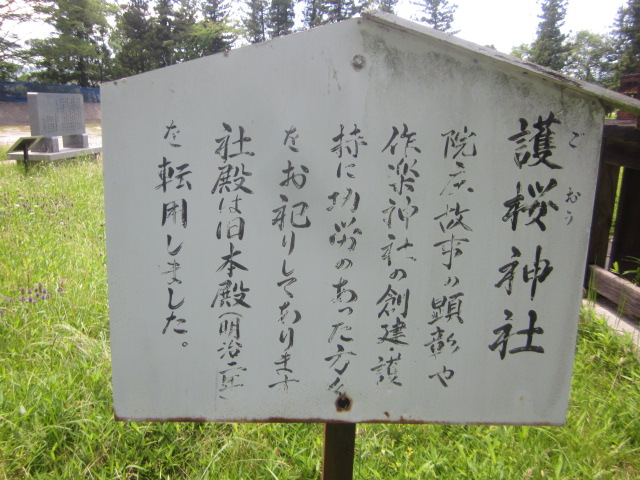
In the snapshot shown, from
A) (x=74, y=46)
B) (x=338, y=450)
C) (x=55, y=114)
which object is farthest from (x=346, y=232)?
(x=74, y=46)

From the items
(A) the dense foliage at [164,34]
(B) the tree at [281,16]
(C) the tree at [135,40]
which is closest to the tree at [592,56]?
(A) the dense foliage at [164,34]

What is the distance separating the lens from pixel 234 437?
1964mm

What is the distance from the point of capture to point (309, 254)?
124cm

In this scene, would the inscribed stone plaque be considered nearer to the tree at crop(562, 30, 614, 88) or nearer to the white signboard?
the white signboard

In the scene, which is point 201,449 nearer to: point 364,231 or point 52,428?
point 52,428

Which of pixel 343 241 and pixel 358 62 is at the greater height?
pixel 358 62

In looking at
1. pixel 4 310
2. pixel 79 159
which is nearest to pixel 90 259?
pixel 4 310

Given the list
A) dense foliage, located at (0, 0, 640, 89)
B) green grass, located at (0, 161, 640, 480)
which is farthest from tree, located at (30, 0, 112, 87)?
green grass, located at (0, 161, 640, 480)

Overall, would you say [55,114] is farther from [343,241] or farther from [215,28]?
[215,28]

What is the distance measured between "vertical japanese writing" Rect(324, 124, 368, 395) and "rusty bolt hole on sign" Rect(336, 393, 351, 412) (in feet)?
0.06

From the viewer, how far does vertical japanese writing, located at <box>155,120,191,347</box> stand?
1204 mm

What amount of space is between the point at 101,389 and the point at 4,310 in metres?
1.00

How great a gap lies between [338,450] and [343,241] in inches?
26.7

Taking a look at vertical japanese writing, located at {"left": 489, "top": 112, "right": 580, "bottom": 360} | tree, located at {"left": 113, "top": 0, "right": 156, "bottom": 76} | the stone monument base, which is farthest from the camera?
tree, located at {"left": 113, "top": 0, "right": 156, "bottom": 76}
